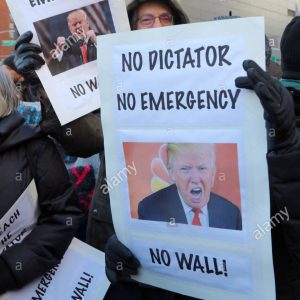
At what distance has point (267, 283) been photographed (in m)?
1.07

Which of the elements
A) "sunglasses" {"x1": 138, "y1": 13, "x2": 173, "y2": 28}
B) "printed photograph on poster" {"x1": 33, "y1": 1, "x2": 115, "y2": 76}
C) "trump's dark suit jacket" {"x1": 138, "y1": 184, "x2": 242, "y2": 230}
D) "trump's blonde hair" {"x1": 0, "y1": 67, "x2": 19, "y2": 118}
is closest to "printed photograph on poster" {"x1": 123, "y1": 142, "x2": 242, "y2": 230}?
"trump's dark suit jacket" {"x1": 138, "y1": 184, "x2": 242, "y2": 230}

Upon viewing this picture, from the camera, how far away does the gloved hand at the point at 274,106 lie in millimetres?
971

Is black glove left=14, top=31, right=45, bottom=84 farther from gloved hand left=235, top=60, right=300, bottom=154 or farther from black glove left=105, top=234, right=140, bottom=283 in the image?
gloved hand left=235, top=60, right=300, bottom=154

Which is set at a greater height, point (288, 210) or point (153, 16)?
point (153, 16)

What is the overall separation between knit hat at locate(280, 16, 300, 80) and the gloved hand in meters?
0.22

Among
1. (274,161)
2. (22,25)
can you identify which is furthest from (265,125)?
(22,25)

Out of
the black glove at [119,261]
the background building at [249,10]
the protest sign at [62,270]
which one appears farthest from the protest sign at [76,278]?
the background building at [249,10]

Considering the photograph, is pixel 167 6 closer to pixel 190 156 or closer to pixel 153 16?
pixel 153 16

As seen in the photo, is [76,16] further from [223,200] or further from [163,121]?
[223,200]

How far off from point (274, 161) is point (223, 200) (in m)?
0.16

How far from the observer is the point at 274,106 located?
969 mm

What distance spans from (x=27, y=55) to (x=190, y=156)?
689mm

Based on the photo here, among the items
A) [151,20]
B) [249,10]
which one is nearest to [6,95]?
[151,20]

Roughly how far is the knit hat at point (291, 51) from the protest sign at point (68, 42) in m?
0.59
